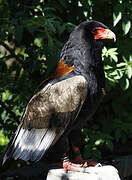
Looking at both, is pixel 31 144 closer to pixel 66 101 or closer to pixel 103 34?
pixel 66 101

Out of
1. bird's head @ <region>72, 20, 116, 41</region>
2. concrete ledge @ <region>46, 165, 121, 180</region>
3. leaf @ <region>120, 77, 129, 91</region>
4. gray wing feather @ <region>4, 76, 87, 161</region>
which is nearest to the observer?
concrete ledge @ <region>46, 165, 121, 180</region>

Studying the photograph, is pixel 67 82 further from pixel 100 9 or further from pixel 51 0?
pixel 100 9

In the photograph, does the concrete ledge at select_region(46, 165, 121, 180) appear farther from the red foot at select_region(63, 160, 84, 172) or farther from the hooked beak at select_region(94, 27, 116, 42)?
the hooked beak at select_region(94, 27, 116, 42)

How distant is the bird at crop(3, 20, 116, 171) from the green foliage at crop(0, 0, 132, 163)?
0.38 metres

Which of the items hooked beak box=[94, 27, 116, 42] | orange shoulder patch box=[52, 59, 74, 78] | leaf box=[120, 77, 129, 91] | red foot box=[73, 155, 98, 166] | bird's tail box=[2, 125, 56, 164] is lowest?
red foot box=[73, 155, 98, 166]

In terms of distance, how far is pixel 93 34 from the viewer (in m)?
3.02

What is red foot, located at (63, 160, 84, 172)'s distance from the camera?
290 cm

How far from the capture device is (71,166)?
2.92 m

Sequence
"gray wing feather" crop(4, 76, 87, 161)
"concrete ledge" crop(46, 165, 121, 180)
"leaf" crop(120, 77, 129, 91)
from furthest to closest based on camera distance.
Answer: "leaf" crop(120, 77, 129, 91) → "gray wing feather" crop(4, 76, 87, 161) → "concrete ledge" crop(46, 165, 121, 180)

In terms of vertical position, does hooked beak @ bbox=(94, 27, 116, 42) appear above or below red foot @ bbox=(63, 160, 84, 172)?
above

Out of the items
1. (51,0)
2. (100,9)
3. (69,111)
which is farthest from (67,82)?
(100,9)

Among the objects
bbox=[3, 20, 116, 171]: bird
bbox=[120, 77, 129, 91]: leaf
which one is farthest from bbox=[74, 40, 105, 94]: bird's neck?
bbox=[120, 77, 129, 91]: leaf

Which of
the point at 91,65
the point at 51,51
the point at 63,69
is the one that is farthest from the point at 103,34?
the point at 51,51

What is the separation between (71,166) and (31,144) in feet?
1.22
